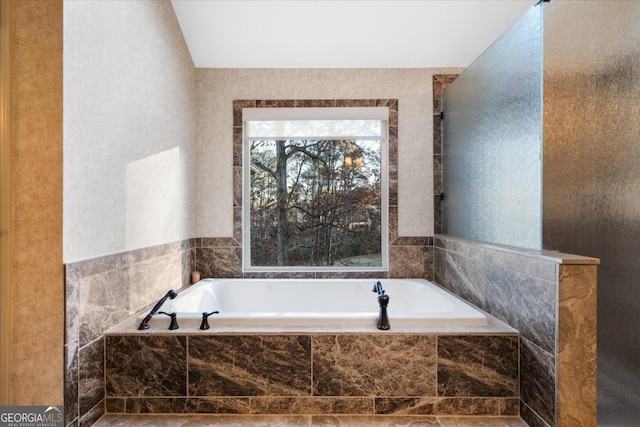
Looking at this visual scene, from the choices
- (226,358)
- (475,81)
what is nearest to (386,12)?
(475,81)

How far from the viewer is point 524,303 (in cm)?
163

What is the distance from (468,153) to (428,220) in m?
0.70

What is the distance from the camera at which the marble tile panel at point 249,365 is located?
5.38ft

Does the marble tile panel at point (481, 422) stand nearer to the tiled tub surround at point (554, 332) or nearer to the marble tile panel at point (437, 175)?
the tiled tub surround at point (554, 332)

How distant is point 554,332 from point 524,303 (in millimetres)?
212

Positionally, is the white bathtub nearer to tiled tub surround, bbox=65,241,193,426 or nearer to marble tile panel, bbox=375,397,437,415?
tiled tub surround, bbox=65,241,193,426

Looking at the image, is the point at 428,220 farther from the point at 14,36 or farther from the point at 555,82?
the point at 14,36

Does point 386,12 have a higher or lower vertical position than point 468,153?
higher

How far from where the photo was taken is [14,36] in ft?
4.55

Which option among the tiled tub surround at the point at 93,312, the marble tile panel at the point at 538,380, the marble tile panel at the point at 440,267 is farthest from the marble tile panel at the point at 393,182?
the tiled tub surround at the point at 93,312

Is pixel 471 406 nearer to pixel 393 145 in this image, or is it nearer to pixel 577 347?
pixel 577 347

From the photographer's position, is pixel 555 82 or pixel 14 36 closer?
pixel 14 36

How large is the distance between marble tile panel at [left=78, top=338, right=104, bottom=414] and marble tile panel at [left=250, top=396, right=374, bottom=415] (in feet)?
2.32

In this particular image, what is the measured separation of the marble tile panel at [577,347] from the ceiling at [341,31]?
1.98 m
